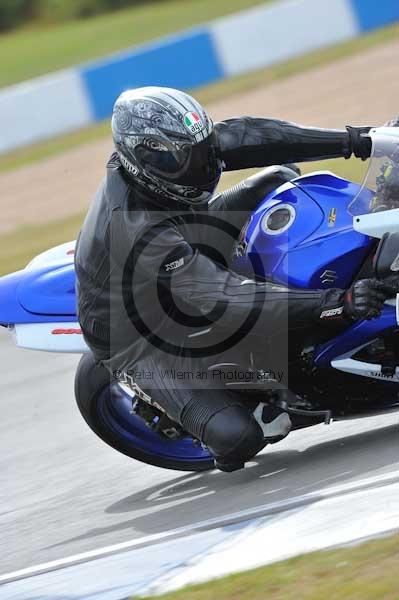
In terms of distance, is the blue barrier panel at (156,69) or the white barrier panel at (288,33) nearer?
the blue barrier panel at (156,69)

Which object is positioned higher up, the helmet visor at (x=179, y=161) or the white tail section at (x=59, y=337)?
the helmet visor at (x=179, y=161)

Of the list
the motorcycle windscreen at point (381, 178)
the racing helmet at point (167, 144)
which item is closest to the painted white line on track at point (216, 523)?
the motorcycle windscreen at point (381, 178)

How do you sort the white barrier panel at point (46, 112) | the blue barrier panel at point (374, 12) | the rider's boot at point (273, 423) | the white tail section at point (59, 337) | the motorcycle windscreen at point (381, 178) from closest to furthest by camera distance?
1. the motorcycle windscreen at point (381, 178)
2. the rider's boot at point (273, 423)
3. the white tail section at point (59, 337)
4. the white barrier panel at point (46, 112)
5. the blue barrier panel at point (374, 12)

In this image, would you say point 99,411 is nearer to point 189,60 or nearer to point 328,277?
point 328,277

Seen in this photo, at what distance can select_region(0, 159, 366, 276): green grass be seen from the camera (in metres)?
11.8

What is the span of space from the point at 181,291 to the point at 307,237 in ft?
1.82

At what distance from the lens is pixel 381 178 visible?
4309 millimetres

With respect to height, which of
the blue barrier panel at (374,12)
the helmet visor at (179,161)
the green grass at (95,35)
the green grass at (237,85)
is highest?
the helmet visor at (179,161)

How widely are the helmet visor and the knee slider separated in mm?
897

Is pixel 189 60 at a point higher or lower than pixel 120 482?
lower

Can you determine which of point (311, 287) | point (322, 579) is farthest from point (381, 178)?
point (322, 579)

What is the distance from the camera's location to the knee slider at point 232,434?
4.33 metres

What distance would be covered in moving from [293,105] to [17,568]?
12.4 meters

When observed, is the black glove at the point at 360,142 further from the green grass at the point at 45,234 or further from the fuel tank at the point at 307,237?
the green grass at the point at 45,234
